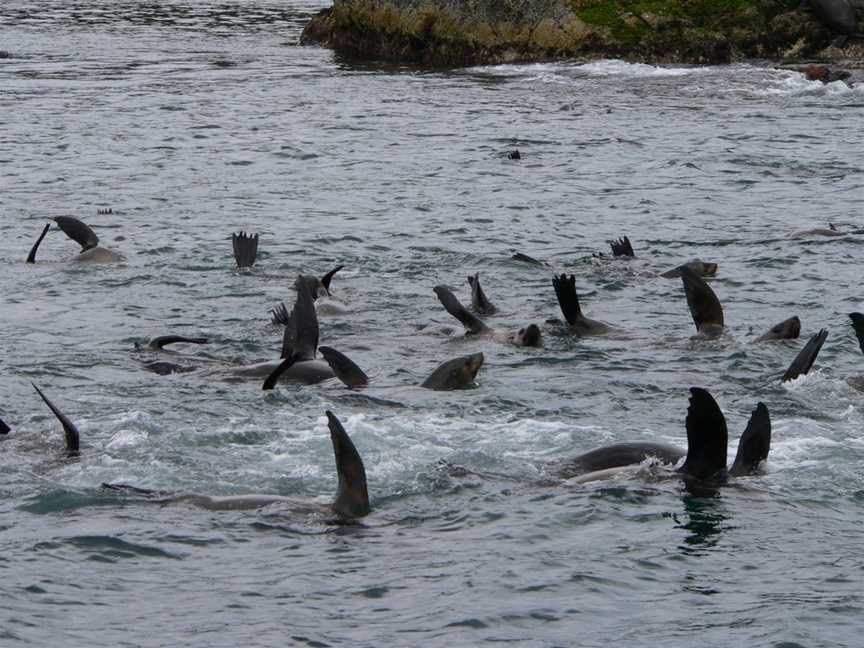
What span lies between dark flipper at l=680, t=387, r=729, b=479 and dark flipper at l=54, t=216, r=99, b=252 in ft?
29.8

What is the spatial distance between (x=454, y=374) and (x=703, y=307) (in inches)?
102

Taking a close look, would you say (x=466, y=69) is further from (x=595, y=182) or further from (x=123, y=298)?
(x=123, y=298)

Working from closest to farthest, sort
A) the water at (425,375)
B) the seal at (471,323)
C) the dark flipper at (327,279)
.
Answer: the water at (425,375)
the seal at (471,323)
the dark flipper at (327,279)

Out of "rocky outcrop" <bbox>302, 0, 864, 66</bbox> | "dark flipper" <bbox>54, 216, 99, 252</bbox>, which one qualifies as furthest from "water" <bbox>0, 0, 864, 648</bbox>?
"rocky outcrop" <bbox>302, 0, 864, 66</bbox>

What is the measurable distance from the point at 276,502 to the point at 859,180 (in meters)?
13.8

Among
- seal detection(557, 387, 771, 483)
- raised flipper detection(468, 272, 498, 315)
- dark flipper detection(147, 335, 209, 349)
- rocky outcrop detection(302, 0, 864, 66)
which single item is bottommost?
dark flipper detection(147, 335, 209, 349)

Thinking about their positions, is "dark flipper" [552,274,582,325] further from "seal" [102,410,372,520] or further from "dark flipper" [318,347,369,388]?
"seal" [102,410,372,520]

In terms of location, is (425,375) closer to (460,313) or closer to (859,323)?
(460,313)

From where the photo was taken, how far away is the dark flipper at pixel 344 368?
1119 cm

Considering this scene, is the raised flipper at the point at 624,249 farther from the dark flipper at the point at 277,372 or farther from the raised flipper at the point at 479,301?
the dark flipper at the point at 277,372

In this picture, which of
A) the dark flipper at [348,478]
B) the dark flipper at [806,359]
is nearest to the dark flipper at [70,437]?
the dark flipper at [348,478]

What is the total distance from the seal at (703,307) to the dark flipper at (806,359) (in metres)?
1.59

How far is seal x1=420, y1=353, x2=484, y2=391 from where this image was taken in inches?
452

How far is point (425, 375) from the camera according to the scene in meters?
12.0
